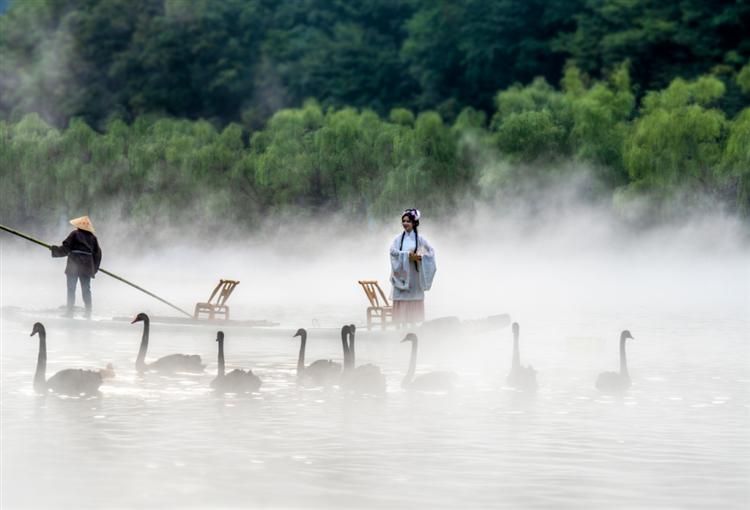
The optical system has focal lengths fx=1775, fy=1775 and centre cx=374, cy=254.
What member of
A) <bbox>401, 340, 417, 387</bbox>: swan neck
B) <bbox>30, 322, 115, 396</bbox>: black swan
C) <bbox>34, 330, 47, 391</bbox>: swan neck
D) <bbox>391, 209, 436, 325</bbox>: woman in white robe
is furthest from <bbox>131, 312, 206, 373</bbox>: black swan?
<bbox>391, 209, 436, 325</bbox>: woman in white robe

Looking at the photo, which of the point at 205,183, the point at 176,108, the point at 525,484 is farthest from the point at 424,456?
the point at 176,108

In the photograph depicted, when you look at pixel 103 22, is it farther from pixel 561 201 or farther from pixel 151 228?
pixel 561 201

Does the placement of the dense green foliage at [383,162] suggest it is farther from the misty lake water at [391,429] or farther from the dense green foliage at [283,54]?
the dense green foliage at [283,54]

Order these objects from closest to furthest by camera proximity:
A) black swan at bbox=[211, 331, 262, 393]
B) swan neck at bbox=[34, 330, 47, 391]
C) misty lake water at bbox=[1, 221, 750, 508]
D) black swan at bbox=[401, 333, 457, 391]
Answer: misty lake water at bbox=[1, 221, 750, 508]
swan neck at bbox=[34, 330, 47, 391]
black swan at bbox=[211, 331, 262, 393]
black swan at bbox=[401, 333, 457, 391]

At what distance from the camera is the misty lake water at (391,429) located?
12.0 meters

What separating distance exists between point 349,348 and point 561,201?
94.7 ft

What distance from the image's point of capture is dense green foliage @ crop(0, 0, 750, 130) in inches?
2756

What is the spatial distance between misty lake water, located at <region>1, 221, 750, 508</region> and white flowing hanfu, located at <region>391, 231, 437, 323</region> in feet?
1.54

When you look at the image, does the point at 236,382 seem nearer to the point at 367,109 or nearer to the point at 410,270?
the point at 410,270

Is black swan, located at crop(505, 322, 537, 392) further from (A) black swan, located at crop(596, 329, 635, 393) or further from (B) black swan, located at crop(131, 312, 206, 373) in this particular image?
(B) black swan, located at crop(131, 312, 206, 373)

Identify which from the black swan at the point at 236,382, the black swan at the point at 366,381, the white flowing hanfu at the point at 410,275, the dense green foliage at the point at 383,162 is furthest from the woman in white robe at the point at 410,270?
the dense green foliage at the point at 383,162

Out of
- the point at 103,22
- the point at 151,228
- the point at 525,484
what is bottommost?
the point at 525,484

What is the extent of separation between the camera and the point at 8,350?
874 inches

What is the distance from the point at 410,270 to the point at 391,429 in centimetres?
690
